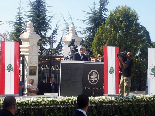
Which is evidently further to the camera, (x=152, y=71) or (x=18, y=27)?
(x=18, y=27)

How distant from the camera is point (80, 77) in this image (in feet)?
33.8

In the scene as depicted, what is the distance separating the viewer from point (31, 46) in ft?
52.0

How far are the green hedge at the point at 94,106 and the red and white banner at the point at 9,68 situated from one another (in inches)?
44.1

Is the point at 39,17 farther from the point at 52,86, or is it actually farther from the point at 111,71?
the point at 111,71

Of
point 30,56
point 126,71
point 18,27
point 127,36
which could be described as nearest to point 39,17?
point 18,27

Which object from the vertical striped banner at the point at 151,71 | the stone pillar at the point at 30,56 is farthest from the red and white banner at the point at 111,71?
the stone pillar at the point at 30,56

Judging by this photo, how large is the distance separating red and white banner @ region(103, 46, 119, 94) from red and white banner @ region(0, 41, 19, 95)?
271 centimetres

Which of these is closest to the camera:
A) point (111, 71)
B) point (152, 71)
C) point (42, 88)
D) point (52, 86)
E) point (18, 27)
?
point (111, 71)

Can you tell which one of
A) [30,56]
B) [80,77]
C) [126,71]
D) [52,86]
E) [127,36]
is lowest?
[52,86]

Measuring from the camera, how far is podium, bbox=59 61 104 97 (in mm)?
10289

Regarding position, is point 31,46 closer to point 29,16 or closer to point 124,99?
point 124,99

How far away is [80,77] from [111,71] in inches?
38.5

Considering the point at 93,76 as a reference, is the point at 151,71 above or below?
above

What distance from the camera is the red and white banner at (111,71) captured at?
33.5 feet
